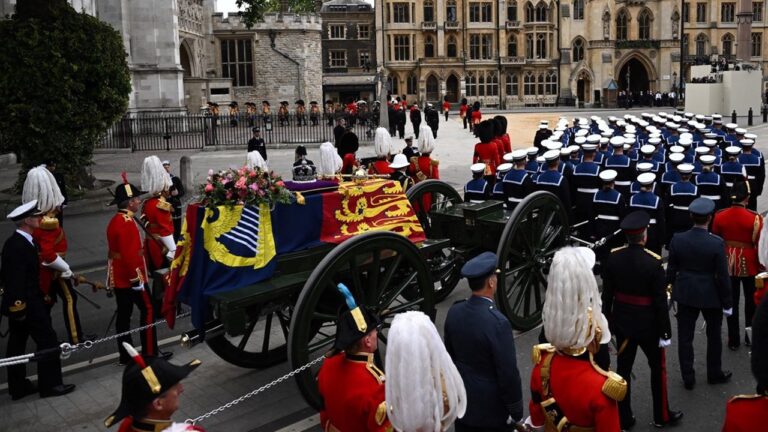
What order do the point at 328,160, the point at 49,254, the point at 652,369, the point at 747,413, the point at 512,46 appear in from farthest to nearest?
1. the point at 512,46
2. the point at 328,160
3. the point at 49,254
4. the point at 652,369
5. the point at 747,413

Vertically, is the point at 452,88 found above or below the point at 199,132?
above

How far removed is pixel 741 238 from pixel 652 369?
2545mm

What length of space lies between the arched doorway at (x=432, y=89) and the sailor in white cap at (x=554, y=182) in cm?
5991

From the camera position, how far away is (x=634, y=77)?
73562 millimetres

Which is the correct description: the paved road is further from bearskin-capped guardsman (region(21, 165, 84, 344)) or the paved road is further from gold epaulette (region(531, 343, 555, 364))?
gold epaulette (region(531, 343, 555, 364))

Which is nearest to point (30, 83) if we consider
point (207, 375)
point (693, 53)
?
point (207, 375)

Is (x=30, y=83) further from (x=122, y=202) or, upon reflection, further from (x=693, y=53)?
(x=693, y=53)

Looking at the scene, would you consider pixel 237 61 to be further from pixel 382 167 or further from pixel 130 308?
pixel 130 308

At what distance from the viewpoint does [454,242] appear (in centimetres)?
870

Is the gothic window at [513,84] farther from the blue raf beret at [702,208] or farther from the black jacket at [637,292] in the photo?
the black jacket at [637,292]

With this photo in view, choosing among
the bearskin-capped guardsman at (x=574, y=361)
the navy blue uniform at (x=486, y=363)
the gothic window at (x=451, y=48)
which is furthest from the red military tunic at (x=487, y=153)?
the gothic window at (x=451, y=48)

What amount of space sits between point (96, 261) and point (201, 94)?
33.4m

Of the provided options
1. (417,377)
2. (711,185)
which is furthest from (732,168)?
(417,377)

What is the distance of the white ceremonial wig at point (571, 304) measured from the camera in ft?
13.3
